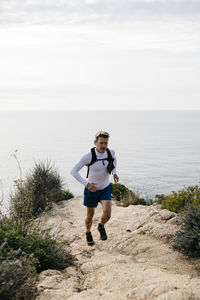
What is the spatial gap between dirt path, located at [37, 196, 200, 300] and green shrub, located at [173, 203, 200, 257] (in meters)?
0.14

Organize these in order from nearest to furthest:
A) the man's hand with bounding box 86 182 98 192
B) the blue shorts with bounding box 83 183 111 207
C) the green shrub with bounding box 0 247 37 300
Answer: the green shrub with bounding box 0 247 37 300 < the man's hand with bounding box 86 182 98 192 < the blue shorts with bounding box 83 183 111 207

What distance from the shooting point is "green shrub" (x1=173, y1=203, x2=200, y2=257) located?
537cm

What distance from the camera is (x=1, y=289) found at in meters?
3.45

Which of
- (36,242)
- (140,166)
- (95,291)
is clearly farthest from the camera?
(140,166)

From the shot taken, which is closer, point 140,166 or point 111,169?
point 111,169

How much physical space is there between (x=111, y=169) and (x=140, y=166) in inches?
1602

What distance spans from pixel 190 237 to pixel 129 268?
122 cm

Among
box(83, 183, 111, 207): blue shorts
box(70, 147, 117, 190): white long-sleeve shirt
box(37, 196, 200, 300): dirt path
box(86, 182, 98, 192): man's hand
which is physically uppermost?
box(70, 147, 117, 190): white long-sleeve shirt

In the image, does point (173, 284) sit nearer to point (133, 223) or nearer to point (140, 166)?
point (133, 223)

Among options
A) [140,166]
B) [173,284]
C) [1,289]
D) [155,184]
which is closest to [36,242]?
[1,289]

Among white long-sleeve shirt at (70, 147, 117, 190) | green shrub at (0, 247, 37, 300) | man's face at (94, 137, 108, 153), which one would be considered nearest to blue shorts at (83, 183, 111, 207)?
white long-sleeve shirt at (70, 147, 117, 190)

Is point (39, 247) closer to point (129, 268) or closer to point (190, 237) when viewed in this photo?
point (129, 268)

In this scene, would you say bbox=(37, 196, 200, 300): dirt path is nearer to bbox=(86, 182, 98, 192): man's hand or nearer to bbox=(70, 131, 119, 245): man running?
bbox=(70, 131, 119, 245): man running

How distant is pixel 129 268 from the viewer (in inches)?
191
